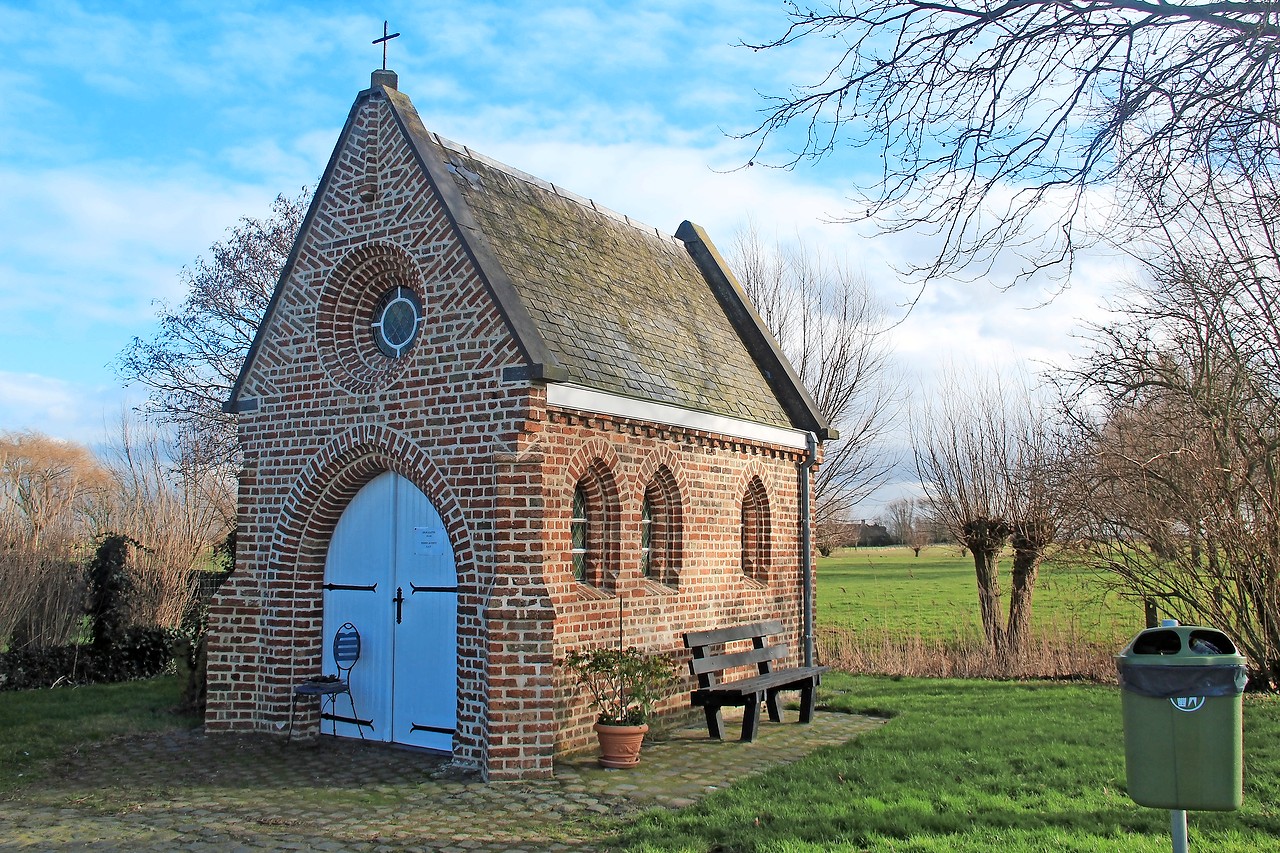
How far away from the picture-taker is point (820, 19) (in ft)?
21.8

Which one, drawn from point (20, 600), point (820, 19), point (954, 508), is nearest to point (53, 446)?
point (20, 600)

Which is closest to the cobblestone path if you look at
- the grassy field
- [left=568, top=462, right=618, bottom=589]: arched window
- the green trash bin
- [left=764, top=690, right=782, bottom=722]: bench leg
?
the grassy field

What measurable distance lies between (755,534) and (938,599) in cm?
1892

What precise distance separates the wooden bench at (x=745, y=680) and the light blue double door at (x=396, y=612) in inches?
108

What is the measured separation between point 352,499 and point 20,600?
7604 mm

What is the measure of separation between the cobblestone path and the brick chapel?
561 millimetres

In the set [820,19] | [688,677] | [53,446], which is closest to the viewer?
[820,19]

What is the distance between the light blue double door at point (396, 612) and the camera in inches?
408

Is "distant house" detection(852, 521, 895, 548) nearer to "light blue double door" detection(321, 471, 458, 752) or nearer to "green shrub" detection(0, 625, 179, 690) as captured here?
"green shrub" detection(0, 625, 179, 690)

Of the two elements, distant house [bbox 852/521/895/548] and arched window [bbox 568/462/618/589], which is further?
distant house [bbox 852/521/895/548]

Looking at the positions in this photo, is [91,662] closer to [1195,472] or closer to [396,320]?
[396,320]

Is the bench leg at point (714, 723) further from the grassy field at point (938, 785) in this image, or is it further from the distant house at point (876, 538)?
the distant house at point (876, 538)

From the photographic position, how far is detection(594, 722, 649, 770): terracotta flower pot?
9.50 meters

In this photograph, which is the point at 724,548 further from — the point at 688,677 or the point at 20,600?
the point at 20,600
